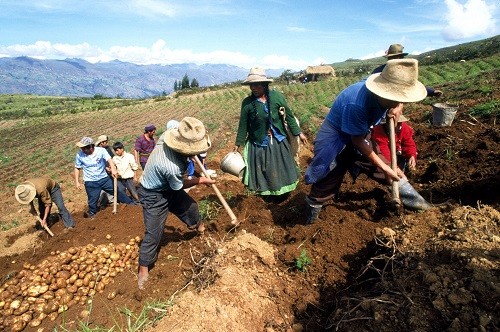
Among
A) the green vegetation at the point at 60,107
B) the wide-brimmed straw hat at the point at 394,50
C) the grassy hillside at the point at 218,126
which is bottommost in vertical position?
the green vegetation at the point at 60,107

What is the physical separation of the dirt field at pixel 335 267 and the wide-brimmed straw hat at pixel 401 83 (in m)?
1.07

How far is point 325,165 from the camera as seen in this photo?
297 cm

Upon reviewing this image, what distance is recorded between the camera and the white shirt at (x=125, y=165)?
5719 mm

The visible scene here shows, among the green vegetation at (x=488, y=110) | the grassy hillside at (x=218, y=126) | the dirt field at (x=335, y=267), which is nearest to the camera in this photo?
the dirt field at (x=335, y=267)

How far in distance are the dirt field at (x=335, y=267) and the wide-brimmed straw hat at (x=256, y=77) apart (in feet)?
5.10

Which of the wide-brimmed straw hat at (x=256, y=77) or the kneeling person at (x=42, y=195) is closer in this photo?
the wide-brimmed straw hat at (x=256, y=77)

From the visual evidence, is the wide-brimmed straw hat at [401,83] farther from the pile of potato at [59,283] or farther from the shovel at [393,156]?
the pile of potato at [59,283]

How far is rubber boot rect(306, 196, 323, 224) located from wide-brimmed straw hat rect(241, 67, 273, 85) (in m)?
1.35

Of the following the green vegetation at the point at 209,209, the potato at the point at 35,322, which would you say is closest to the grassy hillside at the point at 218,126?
the green vegetation at the point at 209,209

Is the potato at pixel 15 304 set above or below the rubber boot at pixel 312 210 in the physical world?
below

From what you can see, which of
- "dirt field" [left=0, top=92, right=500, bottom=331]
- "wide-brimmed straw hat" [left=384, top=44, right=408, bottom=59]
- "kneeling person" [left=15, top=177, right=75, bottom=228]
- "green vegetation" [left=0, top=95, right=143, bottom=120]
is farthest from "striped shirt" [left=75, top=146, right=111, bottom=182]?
"green vegetation" [left=0, top=95, right=143, bottom=120]

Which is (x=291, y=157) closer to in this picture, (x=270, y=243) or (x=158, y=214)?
(x=270, y=243)

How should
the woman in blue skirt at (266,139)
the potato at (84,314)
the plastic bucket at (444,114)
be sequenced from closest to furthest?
the potato at (84,314)
the woman in blue skirt at (266,139)
the plastic bucket at (444,114)

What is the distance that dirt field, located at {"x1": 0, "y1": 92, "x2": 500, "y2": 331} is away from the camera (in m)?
1.90
